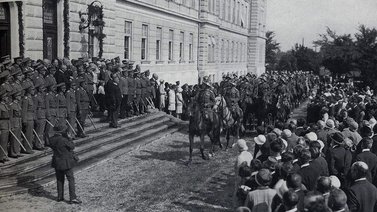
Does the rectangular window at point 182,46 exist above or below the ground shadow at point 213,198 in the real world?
above

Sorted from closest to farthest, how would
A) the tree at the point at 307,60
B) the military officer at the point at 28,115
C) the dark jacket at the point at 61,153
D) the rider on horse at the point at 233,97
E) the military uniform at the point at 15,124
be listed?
the dark jacket at the point at 61,153
the military uniform at the point at 15,124
the military officer at the point at 28,115
the rider on horse at the point at 233,97
the tree at the point at 307,60

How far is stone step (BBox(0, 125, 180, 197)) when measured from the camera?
1058cm

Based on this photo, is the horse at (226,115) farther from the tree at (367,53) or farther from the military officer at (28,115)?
the tree at (367,53)

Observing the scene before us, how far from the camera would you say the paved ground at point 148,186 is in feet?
33.0

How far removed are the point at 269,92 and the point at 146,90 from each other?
16.3 feet

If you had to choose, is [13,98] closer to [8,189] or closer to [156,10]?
[8,189]

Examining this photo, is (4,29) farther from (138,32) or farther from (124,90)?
(138,32)

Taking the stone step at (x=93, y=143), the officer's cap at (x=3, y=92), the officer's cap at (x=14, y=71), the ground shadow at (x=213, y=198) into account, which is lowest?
the ground shadow at (x=213, y=198)

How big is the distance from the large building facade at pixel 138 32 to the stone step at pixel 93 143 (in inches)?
147

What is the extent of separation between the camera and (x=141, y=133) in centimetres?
1759

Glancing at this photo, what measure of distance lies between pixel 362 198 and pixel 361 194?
0.18ft

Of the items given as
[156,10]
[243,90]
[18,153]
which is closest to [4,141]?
[18,153]

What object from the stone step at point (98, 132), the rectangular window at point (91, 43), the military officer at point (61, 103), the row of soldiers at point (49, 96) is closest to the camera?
the stone step at point (98, 132)

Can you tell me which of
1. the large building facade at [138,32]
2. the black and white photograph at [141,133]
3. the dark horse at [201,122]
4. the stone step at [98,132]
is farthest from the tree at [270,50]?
the dark horse at [201,122]
